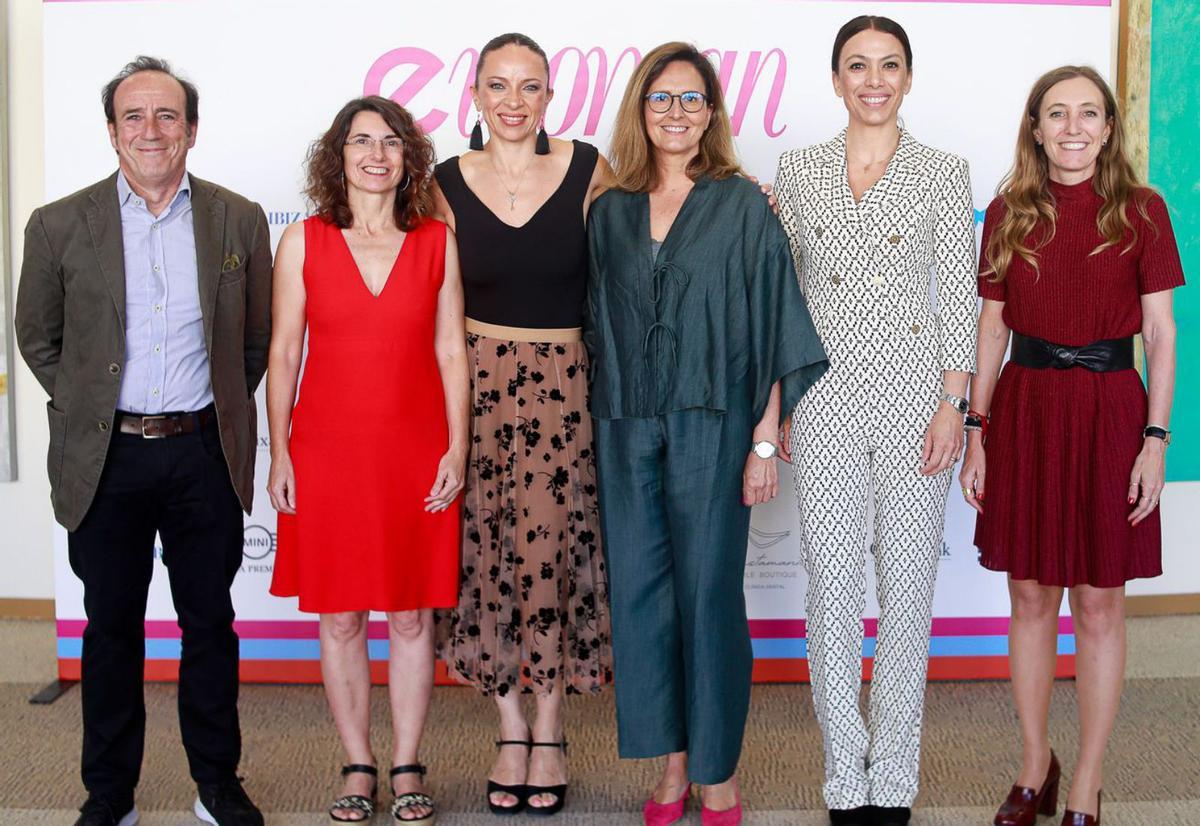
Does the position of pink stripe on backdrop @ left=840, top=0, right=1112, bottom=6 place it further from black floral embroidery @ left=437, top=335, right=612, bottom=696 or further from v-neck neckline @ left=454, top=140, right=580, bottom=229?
black floral embroidery @ left=437, top=335, right=612, bottom=696

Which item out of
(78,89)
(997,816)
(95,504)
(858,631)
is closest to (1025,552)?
(858,631)

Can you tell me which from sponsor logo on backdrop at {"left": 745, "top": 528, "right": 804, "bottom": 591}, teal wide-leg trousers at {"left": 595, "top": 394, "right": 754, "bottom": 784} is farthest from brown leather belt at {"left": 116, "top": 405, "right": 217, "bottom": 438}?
sponsor logo on backdrop at {"left": 745, "top": 528, "right": 804, "bottom": 591}

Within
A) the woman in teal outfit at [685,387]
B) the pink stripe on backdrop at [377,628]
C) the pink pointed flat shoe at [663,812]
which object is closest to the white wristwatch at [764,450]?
the woman in teal outfit at [685,387]

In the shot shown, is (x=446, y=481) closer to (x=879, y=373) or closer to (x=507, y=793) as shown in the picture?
(x=507, y=793)

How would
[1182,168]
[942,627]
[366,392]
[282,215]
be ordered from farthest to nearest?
[1182,168] → [942,627] → [282,215] → [366,392]

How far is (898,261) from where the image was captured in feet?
8.25

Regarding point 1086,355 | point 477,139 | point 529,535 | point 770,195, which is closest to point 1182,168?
point 1086,355

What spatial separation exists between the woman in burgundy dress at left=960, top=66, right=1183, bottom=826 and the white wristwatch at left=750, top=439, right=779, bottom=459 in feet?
1.74

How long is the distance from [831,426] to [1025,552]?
0.53 metres

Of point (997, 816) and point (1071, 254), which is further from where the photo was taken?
point (997, 816)

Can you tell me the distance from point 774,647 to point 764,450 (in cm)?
148

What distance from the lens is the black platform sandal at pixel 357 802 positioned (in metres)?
2.70

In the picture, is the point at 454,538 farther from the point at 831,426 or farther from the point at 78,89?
the point at 78,89

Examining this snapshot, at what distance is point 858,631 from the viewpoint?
2.68 metres
